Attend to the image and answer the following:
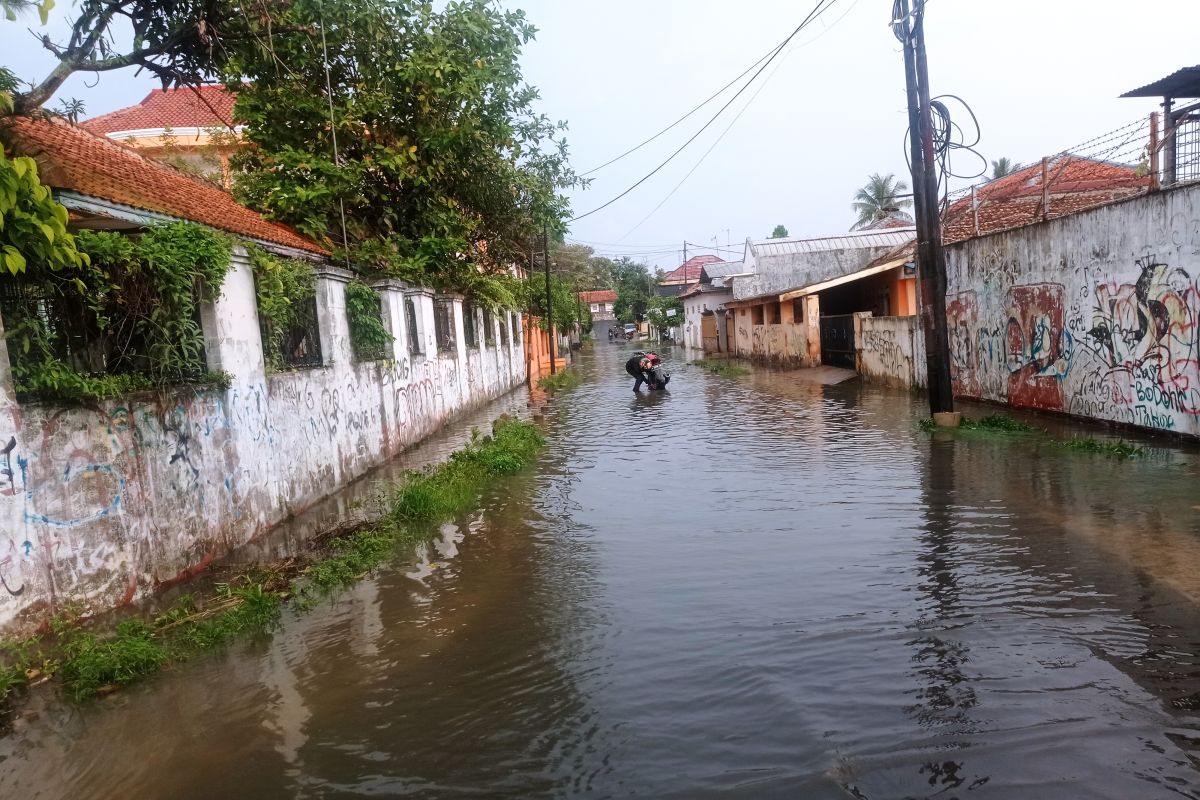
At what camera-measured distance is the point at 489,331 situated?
971 inches

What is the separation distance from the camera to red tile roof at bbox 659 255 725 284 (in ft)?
257

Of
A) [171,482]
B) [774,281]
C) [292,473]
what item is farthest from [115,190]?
[774,281]

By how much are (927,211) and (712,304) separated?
119 ft

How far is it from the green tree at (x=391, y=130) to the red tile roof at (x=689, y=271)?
62.0 metres

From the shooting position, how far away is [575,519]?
8438 mm

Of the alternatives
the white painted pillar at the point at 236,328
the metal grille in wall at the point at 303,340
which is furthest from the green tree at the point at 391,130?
the white painted pillar at the point at 236,328

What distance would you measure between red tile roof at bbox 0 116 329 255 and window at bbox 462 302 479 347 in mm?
7701

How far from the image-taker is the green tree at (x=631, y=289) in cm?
8225

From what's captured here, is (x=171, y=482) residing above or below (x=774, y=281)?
below

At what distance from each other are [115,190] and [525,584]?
5102mm

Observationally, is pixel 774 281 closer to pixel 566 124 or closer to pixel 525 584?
pixel 566 124

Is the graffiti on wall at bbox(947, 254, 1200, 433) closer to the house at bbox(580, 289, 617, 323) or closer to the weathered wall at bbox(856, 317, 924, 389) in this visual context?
the weathered wall at bbox(856, 317, 924, 389)

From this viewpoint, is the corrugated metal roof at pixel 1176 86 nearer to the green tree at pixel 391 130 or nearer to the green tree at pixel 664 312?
the green tree at pixel 391 130

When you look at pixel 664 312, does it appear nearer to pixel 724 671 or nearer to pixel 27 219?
pixel 724 671
